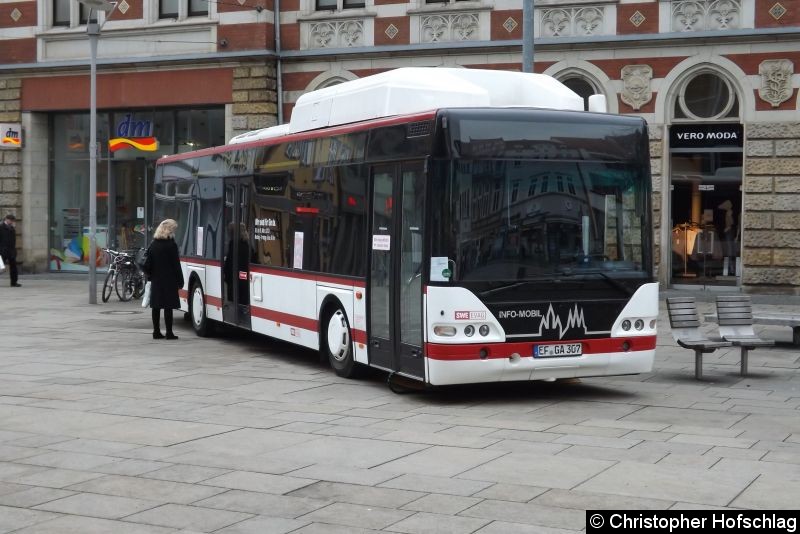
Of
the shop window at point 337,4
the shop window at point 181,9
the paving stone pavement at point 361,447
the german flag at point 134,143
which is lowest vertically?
the paving stone pavement at point 361,447

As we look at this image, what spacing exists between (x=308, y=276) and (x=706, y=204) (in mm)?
13602

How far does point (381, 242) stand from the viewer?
1227 cm

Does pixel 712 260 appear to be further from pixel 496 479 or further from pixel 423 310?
pixel 496 479

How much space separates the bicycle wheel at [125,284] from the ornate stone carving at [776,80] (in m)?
13.3

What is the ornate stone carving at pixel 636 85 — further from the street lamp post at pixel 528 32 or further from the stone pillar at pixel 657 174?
Answer: the street lamp post at pixel 528 32

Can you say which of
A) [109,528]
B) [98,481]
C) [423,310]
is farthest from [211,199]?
[109,528]

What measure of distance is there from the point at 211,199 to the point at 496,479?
10972 mm

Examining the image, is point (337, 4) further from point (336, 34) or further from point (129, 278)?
point (129, 278)

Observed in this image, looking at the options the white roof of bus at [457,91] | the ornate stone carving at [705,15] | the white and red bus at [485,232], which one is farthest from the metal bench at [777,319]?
the ornate stone carving at [705,15]

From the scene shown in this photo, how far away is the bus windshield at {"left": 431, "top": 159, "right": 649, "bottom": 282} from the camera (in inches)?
440

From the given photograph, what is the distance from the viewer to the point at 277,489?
7.80 meters

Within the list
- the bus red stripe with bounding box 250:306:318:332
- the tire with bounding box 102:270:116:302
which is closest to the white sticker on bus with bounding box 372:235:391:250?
the bus red stripe with bounding box 250:306:318:332

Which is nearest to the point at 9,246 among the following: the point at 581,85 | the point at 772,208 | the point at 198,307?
the point at 198,307

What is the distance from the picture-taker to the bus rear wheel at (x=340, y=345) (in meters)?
Answer: 13.3
